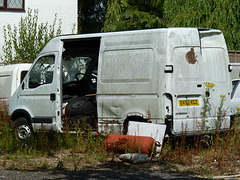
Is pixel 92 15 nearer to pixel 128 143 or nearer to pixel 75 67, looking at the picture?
pixel 75 67

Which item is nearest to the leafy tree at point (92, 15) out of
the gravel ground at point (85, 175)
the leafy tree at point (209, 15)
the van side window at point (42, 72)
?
the leafy tree at point (209, 15)

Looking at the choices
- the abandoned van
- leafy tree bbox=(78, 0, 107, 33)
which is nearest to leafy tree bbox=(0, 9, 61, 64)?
the abandoned van

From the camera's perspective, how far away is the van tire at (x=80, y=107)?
10.8 meters

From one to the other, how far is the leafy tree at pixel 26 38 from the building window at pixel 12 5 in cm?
49

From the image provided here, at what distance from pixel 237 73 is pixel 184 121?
934 centimetres

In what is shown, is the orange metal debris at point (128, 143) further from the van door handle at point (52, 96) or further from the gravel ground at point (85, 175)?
the van door handle at point (52, 96)

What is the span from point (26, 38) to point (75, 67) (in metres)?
10.6

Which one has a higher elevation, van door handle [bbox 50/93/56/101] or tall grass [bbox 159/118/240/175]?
van door handle [bbox 50/93/56/101]

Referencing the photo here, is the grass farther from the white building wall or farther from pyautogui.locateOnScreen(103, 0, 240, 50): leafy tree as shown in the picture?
the white building wall

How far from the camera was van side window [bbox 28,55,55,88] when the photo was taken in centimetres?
1077

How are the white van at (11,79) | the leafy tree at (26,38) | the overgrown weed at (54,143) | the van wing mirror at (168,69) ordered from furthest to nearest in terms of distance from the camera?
the leafy tree at (26,38) → the white van at (11,79) → the overgrown weed at (54,143) → the van wing mirror at (168,69)

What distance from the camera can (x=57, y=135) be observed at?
33.5ft

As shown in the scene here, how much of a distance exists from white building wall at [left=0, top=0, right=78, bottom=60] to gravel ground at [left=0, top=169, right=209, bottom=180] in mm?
16711

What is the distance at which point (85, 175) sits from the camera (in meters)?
7.25
